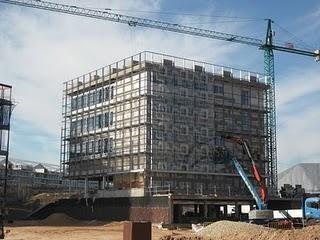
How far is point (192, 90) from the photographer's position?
65688 millimetres

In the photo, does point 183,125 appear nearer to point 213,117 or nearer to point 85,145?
point 213,117

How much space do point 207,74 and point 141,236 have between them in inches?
1914

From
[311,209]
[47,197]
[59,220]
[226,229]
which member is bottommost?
[59,220]

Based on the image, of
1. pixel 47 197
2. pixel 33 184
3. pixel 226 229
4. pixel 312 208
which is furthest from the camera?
pixel 33 184

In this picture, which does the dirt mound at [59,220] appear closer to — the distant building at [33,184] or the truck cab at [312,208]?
the distant building at [33,184]

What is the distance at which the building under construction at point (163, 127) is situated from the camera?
6119cm

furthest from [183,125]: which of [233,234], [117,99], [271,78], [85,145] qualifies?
[233,234]

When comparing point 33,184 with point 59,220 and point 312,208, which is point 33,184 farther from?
point 312,208

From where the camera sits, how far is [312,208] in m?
41.2

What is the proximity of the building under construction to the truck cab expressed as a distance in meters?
18.0

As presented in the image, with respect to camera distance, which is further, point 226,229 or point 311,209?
point 311,209

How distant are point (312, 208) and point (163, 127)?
78.9ft

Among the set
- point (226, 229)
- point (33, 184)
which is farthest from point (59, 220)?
point (226, 229)

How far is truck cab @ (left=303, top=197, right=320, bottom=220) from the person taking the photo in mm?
40750
